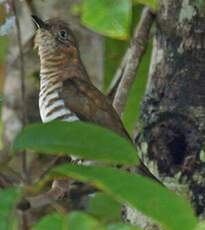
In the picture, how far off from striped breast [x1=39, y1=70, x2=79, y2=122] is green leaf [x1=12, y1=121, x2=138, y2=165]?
1.59 m

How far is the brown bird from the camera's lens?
2850 millimetres

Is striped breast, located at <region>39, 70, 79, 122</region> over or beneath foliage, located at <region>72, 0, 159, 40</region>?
beneath

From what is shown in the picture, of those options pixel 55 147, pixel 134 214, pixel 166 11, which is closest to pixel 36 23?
pixel 166 11

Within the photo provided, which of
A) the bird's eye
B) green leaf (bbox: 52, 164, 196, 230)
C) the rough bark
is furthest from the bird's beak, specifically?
green leaf (bbox: 52, 164, 196, 230)

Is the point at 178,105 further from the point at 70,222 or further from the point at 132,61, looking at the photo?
the point at 70,222

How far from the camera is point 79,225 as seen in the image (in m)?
1.03

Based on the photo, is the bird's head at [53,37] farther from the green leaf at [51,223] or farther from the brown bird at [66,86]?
the green leaf at [51,223]

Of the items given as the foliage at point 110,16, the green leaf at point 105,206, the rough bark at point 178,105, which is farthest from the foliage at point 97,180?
the rough bark at point 178,105

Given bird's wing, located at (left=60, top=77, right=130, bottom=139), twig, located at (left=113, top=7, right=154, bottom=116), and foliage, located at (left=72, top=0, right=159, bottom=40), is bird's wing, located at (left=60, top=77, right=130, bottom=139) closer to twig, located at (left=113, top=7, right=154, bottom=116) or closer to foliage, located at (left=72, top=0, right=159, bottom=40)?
twig, located at (left=113, top=7, right=154, bottom=116)

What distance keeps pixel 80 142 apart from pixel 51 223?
0.19m

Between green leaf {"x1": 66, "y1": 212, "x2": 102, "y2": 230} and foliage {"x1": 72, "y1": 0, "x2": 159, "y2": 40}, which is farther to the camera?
foliage {"x1": 72, "y1": 0, "x2": 159, "y2": 40}

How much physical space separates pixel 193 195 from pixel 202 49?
2.38 ft

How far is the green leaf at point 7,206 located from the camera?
1.05m

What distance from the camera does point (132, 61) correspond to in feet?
10.3
